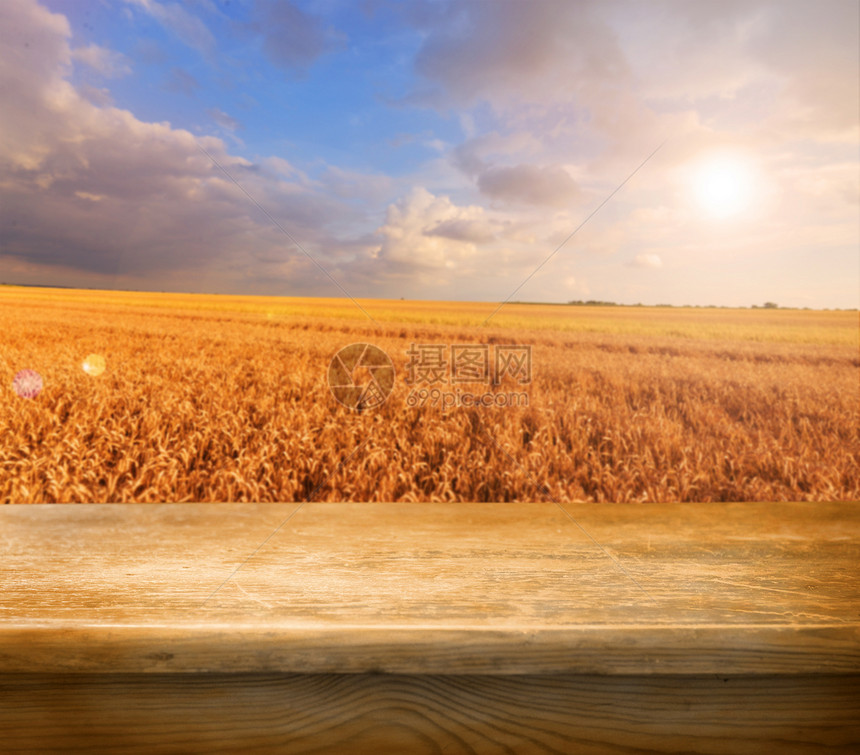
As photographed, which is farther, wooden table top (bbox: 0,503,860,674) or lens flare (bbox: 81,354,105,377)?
lens flare (bbox: 81,354,105,377)

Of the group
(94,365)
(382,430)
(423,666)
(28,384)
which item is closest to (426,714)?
(423,666)

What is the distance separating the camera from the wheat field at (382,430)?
2072mm

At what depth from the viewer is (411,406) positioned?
263cm

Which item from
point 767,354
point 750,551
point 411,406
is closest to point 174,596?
point 750,551

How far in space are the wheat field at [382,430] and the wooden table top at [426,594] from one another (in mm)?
993

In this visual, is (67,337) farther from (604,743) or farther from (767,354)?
(767,354)

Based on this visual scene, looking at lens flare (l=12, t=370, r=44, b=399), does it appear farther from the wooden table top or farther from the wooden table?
the wooden table

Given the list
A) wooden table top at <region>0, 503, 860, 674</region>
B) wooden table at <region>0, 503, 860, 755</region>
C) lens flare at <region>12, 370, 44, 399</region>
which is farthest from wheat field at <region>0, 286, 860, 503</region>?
wooden table at <region>0, 503, 860, 755</region>

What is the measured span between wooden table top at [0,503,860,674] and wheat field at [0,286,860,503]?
0.99 metres

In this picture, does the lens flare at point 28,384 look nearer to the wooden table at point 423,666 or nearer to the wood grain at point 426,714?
the wooden table at point 423,666

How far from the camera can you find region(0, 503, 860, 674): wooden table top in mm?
603

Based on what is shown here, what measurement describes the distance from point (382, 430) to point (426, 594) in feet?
5.48

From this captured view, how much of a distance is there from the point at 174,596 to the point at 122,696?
0.12 m

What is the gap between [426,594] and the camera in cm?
71
